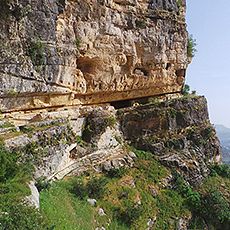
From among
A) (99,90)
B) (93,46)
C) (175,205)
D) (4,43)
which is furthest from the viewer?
(99,90)

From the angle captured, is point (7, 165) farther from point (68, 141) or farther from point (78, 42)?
point (78, 42)

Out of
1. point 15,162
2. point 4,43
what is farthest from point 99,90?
point 15,162

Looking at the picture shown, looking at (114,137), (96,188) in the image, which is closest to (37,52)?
(96,188)

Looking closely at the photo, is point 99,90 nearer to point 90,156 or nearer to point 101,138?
point 101,138

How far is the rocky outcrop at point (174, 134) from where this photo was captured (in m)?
21.7

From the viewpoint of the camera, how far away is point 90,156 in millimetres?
17969

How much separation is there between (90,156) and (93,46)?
6.66 m

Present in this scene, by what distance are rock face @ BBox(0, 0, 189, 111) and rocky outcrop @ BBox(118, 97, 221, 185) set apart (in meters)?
2.28

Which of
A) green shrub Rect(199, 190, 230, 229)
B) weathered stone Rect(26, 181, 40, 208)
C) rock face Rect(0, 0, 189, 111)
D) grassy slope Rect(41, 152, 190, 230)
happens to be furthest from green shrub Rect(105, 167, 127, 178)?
weathered stone Rect(26, 181, 40, 208)

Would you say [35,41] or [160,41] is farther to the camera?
[160,41]

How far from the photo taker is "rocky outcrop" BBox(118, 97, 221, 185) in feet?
71.1

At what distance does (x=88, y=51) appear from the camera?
19.6 meters

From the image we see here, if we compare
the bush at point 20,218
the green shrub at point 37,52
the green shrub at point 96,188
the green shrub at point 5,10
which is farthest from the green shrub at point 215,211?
the green shrub at point 5,10

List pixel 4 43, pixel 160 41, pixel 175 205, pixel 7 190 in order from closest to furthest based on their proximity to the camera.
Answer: pixel 7 190 → pixel 4 43 → pixel 175 205 → pixel 160 41
